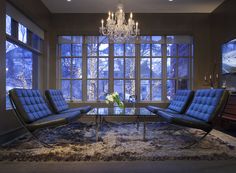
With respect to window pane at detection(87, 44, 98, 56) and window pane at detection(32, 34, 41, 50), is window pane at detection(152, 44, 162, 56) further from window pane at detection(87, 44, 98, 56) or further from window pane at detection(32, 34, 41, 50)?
window pane at detection(32, 34, 41, 50)

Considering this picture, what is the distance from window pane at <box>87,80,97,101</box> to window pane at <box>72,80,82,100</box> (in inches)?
8.6

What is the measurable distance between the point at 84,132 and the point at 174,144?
1.77m

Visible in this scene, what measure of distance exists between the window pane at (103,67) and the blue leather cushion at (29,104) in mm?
2800

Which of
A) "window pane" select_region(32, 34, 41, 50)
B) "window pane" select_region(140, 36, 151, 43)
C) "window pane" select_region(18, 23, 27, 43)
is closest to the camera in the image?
"window pane" select_region(18, 23, 27, 43)

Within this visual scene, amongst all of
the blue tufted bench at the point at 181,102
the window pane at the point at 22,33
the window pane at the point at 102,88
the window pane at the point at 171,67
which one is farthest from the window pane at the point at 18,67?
the window pane at the point at 171,67

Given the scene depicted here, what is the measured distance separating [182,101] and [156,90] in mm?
1999

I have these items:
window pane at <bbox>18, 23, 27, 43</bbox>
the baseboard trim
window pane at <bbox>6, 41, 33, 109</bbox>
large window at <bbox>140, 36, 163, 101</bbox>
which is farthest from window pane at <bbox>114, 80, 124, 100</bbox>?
the baseboard trim

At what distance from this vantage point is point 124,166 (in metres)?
2.73

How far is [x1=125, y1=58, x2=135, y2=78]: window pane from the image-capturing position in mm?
6828

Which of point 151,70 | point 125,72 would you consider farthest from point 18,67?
point 151,70

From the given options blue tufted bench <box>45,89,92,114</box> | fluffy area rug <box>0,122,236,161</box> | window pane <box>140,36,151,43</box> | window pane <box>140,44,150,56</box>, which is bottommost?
fluffy area rug <box>0,122,236,161</box>

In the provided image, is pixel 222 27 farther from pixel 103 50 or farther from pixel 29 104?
pixel 29 104

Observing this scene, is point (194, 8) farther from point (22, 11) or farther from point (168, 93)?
point (22, 11)

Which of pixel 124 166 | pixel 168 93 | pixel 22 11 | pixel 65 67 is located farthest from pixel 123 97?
pixel 124 166
